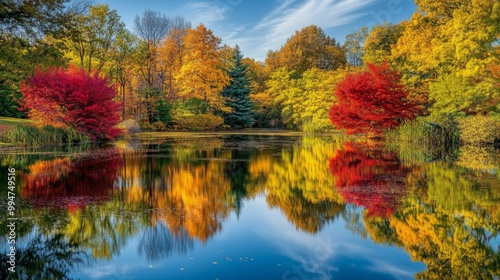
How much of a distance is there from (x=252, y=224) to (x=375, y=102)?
54.2ft

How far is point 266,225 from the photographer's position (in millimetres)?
5602

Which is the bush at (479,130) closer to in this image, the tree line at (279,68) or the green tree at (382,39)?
the tree line at (279,68)

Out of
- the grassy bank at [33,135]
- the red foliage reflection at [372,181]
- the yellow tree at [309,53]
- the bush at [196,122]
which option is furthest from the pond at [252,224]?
the yellow tree at [309,53]

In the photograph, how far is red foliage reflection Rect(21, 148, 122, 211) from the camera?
21.2 feet

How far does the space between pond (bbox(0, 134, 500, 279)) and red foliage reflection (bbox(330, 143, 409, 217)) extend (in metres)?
0.04

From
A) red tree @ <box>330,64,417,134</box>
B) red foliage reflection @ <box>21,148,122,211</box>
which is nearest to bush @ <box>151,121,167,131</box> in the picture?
red tree @ <box>330,64,417,134</box>

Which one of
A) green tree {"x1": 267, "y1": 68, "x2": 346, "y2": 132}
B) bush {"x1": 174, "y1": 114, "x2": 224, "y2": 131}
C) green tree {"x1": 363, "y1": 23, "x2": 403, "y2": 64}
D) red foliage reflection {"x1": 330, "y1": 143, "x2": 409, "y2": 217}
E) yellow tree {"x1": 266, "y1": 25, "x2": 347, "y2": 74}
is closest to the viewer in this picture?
red foliage reflection {"x1": 330, "y1": 143, "x2": 409, "y2": 217}

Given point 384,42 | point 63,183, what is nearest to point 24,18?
point 63,183

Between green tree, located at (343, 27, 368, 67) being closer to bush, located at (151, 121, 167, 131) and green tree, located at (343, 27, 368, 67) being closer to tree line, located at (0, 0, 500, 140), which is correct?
tree line, located at (0, 0, 500, 140)

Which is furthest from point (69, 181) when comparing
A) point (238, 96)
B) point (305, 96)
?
point (238, 96)

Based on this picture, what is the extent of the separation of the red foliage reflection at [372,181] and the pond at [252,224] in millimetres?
37

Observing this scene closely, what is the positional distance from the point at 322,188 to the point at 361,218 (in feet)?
7.58

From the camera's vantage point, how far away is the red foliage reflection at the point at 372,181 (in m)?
6.41

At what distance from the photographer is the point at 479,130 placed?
682 inches
